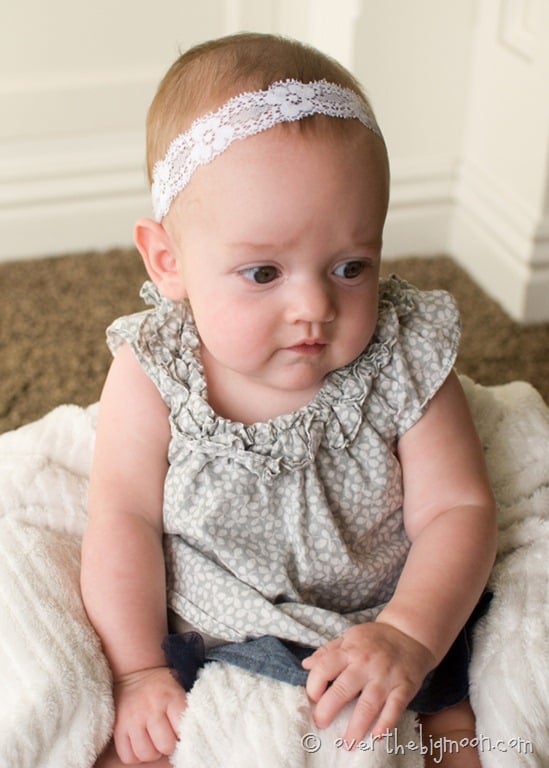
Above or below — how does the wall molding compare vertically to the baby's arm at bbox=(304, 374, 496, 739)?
below

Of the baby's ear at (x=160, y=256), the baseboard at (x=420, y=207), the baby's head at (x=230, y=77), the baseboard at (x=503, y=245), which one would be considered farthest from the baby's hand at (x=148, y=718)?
the baseboard at (x=420, y=207)

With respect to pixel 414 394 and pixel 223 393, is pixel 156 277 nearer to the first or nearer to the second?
pixel 223 393

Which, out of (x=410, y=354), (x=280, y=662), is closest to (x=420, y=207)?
(x=410, y=354)

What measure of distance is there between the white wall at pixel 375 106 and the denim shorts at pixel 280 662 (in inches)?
35.1

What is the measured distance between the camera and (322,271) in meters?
0.92

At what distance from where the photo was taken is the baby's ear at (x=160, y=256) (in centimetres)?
100

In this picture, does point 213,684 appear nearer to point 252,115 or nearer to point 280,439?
point 280,439

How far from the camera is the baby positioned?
2.95 feet

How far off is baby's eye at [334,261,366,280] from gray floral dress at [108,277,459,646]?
→ 0.35ft

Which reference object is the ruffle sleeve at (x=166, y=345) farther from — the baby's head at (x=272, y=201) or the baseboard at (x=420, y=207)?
the baseboard at (x=420, y=207)

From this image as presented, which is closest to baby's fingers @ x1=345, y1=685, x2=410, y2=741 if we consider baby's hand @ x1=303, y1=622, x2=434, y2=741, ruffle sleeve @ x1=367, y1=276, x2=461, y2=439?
baby's hand @ x1=303, y1=622, x2=434, y2=741

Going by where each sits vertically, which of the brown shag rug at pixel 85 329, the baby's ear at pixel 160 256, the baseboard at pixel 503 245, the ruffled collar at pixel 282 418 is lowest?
the brown shag rug at pixel 85 329

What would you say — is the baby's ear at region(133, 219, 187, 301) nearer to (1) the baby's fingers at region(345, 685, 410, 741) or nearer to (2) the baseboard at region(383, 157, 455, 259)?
(1) the baby's fingers at region(345, 685, 410, 741)

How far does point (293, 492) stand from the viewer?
0.99m
